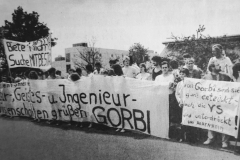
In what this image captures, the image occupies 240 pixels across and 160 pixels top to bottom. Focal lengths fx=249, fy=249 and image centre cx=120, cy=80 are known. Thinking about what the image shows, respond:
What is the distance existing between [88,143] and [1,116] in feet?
16.0

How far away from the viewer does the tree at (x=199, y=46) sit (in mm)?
7645

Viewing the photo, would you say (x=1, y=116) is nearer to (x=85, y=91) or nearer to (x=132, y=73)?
(x=85, y=91)

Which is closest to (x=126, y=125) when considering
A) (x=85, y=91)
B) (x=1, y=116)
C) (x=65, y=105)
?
(x=85, y=91)

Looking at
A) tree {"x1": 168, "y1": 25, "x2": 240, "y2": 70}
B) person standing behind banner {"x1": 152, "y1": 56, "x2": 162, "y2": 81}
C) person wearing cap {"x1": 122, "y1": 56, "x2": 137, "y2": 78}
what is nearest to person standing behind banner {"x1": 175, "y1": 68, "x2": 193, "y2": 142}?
person standing behind banner {"x1": 152, "y1": 56, "x2": 162, "y2": 81}

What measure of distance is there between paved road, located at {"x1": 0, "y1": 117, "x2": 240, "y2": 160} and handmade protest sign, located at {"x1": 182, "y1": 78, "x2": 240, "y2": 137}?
1.34 ft

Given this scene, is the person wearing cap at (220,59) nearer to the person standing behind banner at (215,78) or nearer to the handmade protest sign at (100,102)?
the person standing behind banner at (215,78)

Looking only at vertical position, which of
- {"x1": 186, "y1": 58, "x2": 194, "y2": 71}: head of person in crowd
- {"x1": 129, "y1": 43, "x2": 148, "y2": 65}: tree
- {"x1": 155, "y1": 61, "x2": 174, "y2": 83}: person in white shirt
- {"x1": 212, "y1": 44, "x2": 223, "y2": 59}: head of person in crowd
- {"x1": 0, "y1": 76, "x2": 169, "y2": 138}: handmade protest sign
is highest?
{"x1": 129, "y1": 43, "x2": 148, "y2": 65}: tree

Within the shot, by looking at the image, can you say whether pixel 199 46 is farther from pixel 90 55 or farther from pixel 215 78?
pixel 90 55

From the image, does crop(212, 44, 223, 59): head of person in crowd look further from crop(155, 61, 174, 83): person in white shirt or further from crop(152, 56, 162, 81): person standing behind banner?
crop(152, 56, 162, 81): person standing behind banner

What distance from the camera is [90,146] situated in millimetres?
4605

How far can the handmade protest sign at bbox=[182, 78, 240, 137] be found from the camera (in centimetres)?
390

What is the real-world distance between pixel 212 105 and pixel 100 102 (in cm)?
244

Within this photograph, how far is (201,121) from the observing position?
167 inches

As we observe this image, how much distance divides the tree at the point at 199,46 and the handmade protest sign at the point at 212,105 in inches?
151
